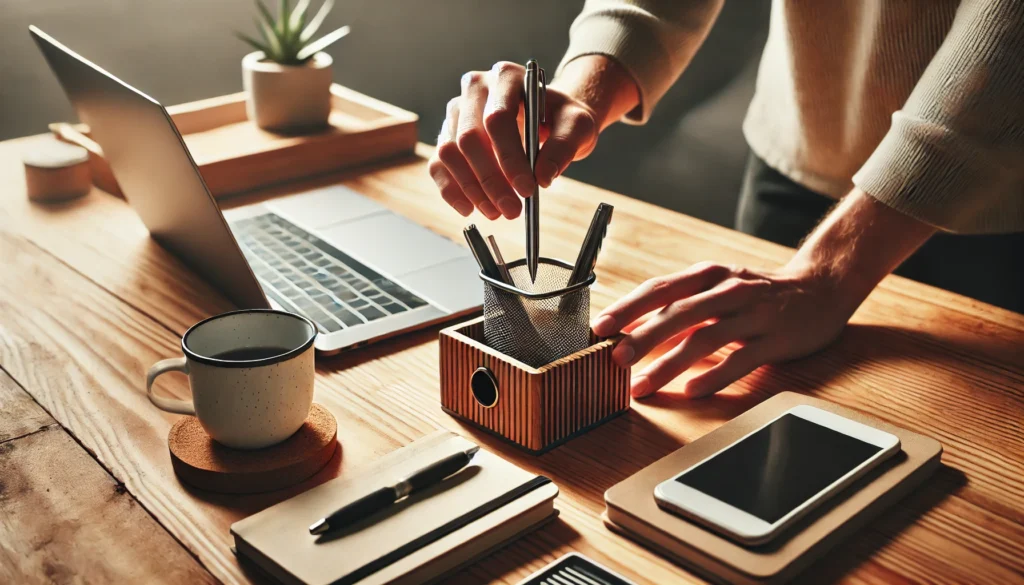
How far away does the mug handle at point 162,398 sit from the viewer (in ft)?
2.55

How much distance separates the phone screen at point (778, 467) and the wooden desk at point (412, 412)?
Answer: 5 centimetres

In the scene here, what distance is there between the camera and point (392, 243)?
1.25 metres

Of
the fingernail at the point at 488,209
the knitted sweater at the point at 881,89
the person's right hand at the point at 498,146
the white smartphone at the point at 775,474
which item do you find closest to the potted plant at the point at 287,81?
the knitted sweater at the point at 881,89

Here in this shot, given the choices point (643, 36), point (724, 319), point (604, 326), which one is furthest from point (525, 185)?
point (643, 36)

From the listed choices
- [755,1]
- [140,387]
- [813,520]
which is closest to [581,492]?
[813,520]

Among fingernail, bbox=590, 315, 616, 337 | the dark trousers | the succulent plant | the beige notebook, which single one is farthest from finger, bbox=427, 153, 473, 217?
the dark trousers

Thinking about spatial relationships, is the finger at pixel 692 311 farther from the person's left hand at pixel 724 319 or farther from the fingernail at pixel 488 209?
the fingernail at pixel 488 209

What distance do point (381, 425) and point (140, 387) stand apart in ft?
0.84

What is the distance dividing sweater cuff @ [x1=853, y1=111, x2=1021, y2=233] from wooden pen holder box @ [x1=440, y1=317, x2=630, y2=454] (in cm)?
42

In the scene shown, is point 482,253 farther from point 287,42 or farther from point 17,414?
point 287,42

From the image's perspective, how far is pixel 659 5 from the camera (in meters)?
1.37

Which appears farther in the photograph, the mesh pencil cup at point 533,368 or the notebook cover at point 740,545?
the mesh pencil cup at point 533,368

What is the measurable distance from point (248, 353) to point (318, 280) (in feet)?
1.11

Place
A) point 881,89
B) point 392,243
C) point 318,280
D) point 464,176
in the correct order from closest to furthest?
point 464,176 → point 318,280 → point 392,243 → point 881,89
